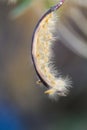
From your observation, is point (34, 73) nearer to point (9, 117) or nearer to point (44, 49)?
point (9, 117)

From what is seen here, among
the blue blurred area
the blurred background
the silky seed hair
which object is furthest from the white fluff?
the blue blurred area

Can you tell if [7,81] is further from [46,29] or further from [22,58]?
[46,29]

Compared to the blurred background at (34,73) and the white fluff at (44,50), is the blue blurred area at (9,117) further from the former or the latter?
the white fluff at (44,50)

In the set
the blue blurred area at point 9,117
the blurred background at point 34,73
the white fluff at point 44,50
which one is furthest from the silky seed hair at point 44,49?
the blue blurred area at point 9,117

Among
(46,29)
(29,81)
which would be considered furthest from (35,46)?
(29,81)

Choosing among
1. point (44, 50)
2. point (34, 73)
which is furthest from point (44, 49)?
point (34, 73)

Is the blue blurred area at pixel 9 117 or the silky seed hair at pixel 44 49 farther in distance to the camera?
the blue blurred area at pixel 9 117

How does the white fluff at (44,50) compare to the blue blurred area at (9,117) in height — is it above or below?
below

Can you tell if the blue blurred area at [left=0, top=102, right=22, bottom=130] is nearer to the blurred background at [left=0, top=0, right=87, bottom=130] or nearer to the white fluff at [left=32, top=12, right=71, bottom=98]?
the blurred background at [left=0, top=0, right=87, bottom=130]
